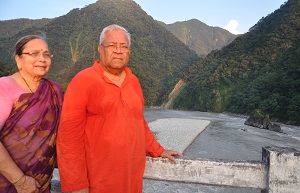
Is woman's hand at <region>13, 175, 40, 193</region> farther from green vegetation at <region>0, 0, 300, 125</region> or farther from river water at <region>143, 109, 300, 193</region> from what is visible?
river water at <region>143, 109, 300, 193</region>

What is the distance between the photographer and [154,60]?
10312 cm

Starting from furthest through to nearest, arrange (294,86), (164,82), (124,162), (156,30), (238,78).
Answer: (156,30) < (164,82) < (238,78) < (294,86) < (124,162)

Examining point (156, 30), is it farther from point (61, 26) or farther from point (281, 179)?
point (281, 179)

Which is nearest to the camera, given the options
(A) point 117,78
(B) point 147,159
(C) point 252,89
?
(A) point 117,78

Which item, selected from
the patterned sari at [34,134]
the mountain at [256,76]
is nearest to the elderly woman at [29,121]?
the patterned sari at [34,134]

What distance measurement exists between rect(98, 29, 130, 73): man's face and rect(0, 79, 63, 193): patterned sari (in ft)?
1.35

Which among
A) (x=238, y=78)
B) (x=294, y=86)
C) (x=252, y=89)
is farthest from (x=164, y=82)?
(x=294, y=86)

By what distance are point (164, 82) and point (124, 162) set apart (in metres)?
87.0

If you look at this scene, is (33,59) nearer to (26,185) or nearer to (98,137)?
(98,137)

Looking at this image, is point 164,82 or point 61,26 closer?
point 164,82

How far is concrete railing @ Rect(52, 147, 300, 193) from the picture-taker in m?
1.71

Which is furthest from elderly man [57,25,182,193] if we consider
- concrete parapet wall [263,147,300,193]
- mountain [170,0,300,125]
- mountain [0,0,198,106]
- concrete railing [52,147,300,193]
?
mountain [0,0,198,106]

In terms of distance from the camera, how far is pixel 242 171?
1.79 meters

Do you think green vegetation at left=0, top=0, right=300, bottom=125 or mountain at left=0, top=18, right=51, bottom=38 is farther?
mountain at left=0, top=18, right=51, bottom=38
